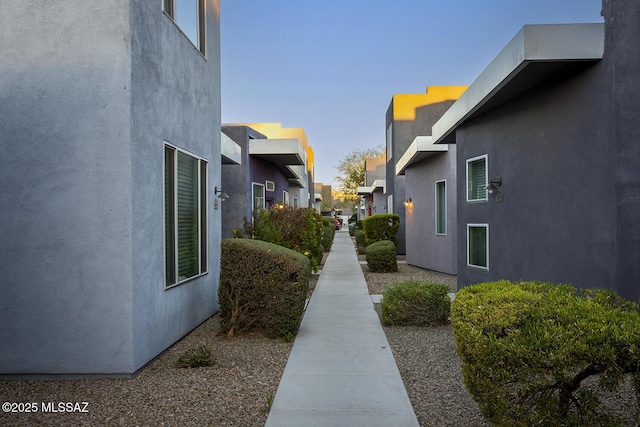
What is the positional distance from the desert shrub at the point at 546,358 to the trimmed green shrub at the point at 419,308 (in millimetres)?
3878

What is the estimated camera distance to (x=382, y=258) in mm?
13516

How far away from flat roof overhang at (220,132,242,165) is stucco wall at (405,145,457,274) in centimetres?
577

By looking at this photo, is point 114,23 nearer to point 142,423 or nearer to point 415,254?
point 142,423

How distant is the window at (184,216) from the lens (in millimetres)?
5672

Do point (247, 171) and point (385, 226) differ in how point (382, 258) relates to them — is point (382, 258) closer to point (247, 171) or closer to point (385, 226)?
point (385, 226)

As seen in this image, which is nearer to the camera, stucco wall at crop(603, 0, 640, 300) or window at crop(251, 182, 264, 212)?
stucco wall at crop(603, 0, 640, 300)

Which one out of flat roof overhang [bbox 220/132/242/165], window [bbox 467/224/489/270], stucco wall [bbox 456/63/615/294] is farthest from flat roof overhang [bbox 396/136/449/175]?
flat roof overhang [bbox 220/132/242/165]

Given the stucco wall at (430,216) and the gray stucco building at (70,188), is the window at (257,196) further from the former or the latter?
the gray stucco building at (70,188)

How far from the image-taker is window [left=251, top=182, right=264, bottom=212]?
13.5 m

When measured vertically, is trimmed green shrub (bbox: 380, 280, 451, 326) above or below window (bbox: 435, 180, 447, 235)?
below

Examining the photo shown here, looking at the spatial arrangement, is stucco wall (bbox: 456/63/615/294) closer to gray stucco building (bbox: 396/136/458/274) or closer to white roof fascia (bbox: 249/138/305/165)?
gray stucco building (bbox: 396/136/458/274)

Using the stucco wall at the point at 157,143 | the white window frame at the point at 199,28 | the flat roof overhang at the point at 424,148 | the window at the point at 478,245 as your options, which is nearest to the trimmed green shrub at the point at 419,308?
the window at the point at 478,245

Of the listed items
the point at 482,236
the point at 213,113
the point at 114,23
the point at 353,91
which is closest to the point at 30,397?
the point at 114,23

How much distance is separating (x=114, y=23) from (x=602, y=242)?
5874 mm
